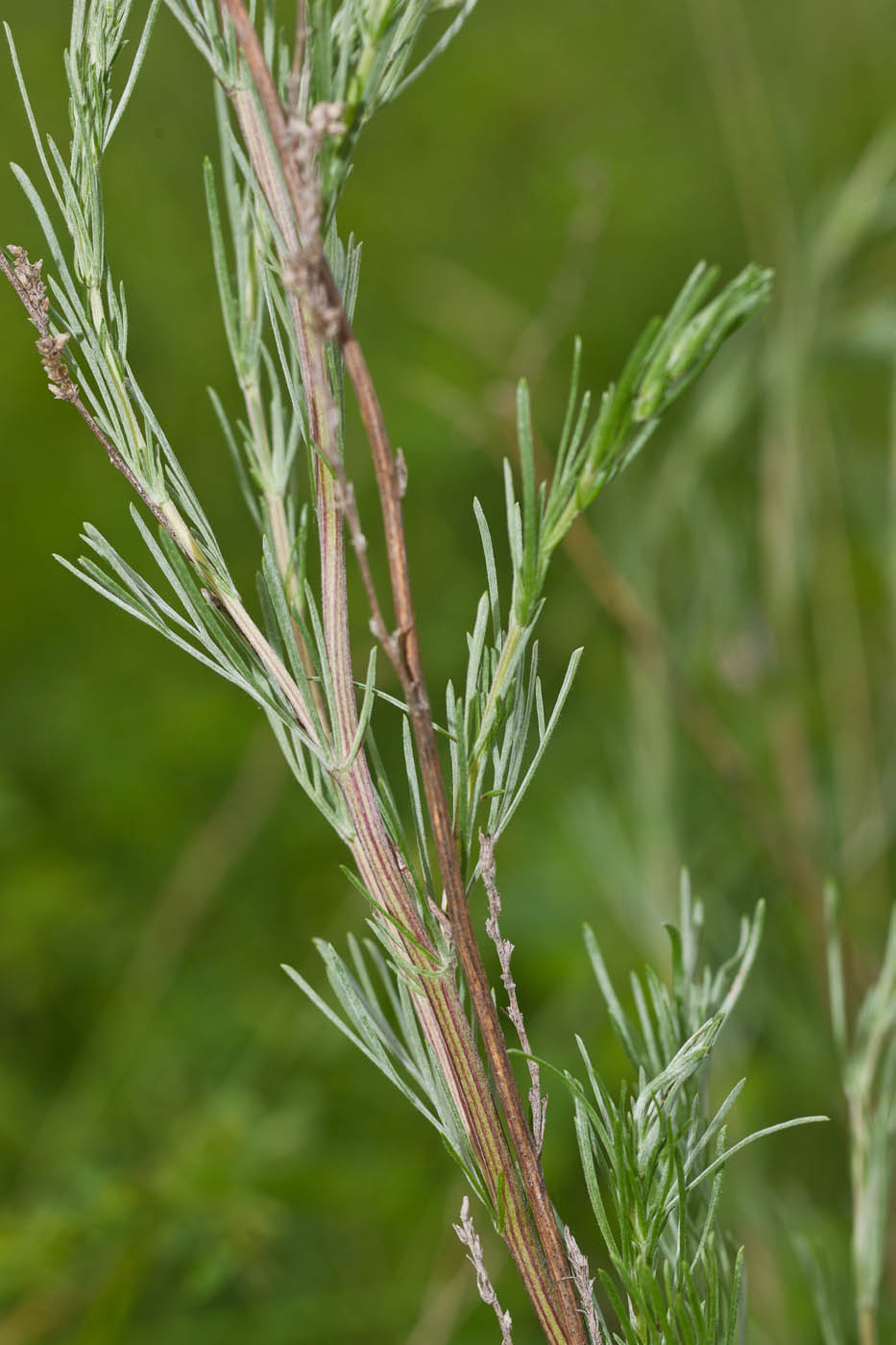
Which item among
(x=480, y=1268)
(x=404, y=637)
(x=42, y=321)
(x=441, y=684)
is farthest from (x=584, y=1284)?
(x=441, y=684)

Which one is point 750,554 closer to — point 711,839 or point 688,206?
point 711,839

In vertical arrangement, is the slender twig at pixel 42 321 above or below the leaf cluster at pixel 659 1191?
above

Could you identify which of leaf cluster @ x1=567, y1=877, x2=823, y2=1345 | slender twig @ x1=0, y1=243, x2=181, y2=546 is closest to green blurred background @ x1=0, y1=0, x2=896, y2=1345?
leaf cluster @ x1=567, y1=877, x2=823, y2=1345

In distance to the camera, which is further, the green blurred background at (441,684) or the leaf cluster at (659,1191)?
the green blurred background at (441,684)

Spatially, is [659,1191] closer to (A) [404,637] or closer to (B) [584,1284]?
(B) [584,1284]

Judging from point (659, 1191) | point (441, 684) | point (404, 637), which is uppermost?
point (404, 637)

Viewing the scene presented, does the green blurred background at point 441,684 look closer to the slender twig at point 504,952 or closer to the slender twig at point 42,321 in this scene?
the slender twig at point 504,952

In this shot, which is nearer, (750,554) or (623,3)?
(750,554)

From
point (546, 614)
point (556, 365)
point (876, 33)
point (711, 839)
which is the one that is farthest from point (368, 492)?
point (876, 33)

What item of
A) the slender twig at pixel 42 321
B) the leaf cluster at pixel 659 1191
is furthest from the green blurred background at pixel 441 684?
the slender twig at pixel 42 321
